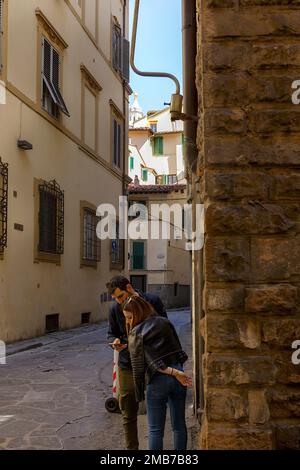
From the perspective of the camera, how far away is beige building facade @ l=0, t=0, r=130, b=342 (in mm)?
12469

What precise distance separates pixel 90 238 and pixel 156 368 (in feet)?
46.5

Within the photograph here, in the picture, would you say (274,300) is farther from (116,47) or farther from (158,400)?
(116,47)

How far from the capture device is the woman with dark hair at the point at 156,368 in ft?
13.4

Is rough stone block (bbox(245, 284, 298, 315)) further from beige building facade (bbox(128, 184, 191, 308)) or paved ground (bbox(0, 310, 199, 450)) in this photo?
beige building facade (bbox(128, 184, 191, 308))

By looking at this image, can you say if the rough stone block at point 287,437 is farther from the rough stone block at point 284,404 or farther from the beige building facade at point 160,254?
the beige building facade at point 160,254

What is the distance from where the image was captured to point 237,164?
3.92 m

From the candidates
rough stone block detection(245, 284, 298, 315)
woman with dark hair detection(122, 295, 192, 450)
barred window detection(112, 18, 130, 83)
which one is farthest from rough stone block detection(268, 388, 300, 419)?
barred window detection(112, 18, 130, 83)

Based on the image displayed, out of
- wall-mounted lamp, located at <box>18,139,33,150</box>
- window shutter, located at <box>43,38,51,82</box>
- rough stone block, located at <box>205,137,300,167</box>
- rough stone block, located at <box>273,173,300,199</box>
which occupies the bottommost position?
rough stone block, located at <box>273,173,300,199</box>

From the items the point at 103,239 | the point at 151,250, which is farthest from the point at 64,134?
the point at 151,250

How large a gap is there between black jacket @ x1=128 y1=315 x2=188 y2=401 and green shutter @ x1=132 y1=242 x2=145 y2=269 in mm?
34204

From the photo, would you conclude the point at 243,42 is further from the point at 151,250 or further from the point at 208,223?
the point at 151,250

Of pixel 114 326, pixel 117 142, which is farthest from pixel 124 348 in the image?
pixel 117 142

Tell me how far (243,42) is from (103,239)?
15668mm

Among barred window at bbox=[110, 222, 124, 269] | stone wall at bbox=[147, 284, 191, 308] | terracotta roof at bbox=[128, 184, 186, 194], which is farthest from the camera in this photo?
terracotta roof at bbox=[128, 184, 186, 194]
